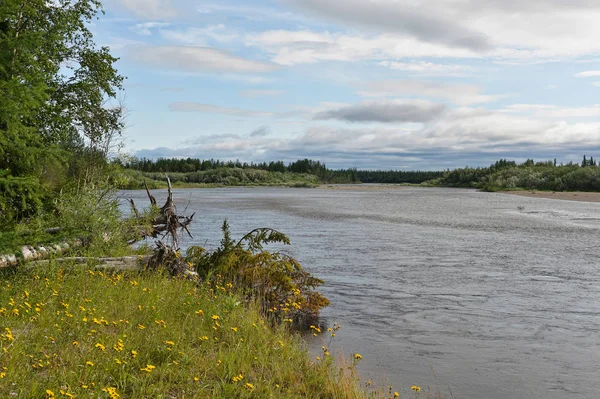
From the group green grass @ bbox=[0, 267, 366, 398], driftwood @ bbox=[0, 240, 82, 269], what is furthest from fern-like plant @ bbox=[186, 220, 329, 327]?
driftwood @ bbox=[0, 240, 82, 269]

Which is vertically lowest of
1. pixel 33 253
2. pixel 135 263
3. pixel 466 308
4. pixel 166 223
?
pixel 466 308

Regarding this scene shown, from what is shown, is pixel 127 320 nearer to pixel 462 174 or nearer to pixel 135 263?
pixel 135 263

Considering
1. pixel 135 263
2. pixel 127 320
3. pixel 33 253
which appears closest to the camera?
pixel 127 320

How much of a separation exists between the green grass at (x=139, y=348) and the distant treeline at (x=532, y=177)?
87269 mm

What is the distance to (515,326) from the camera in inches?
444

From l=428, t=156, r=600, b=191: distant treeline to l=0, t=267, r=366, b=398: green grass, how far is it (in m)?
87.3

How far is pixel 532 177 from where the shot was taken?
98625 mm

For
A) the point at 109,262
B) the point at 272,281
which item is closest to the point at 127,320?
the point at 109,262

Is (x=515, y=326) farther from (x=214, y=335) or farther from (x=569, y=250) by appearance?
(x=569, y=250)

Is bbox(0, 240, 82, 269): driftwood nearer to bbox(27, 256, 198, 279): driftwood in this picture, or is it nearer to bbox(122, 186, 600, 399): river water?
bbox(27, 256, 198, 279): driftwood

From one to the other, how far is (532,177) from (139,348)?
10129cm

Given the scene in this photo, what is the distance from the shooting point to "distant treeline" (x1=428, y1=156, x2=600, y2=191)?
86.7 metres

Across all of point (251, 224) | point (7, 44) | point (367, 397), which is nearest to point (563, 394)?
point (367, 397)

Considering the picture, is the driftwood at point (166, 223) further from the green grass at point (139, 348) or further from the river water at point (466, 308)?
the green grass at point (139, 348)
